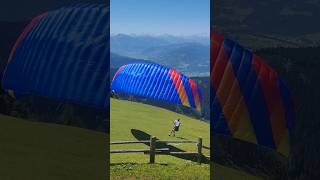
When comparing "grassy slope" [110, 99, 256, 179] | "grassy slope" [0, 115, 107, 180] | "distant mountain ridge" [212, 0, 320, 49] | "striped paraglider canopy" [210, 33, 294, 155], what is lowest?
"grassy slope" [110, 99, 256, 179]

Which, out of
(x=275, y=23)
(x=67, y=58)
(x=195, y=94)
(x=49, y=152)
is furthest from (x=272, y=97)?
(x=195, y=94)

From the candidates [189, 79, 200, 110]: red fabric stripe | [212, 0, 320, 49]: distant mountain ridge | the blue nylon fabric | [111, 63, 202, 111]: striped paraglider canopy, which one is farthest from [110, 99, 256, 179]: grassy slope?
the blue nylon fabric

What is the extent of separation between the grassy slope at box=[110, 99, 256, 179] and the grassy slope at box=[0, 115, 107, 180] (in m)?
2.58

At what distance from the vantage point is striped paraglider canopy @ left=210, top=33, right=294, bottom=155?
9109 millimetres

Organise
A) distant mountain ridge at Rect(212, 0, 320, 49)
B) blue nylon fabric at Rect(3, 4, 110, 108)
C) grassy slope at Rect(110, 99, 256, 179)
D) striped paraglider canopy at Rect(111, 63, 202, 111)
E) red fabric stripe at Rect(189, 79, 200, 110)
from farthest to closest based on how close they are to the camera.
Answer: red fabric stripe at Rect(189, 79, 200, 110) → striped paraglider canopy at Rect(111, 63, 202, 111) → grassy slope at Rect(110, 99, 256, 179) → distant mountain ridge at Rect(212, 0, 320, 49) → blue nylon fabric at Rect(3, 4, 110, 108)

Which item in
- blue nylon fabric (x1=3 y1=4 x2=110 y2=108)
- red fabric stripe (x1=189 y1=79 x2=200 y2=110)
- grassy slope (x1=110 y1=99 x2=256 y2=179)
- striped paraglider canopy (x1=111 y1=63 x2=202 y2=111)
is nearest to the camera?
blue nylon fabric (x1=3 y1=4 x2=110 y2=108)

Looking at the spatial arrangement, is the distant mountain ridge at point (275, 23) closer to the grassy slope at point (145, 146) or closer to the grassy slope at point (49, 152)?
the grassy slope at point (145, 146)

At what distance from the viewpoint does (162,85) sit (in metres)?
26.3

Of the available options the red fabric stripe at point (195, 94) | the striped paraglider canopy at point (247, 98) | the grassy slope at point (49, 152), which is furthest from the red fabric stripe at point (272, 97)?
the red fabric stripe at point (195, 94)

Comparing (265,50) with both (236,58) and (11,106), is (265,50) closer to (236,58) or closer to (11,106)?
(236,58)

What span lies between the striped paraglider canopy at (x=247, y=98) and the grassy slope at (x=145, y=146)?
87cm

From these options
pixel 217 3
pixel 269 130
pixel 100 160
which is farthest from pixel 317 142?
pixel 100 160

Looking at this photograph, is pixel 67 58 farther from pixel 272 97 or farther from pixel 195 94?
pixel 195 94

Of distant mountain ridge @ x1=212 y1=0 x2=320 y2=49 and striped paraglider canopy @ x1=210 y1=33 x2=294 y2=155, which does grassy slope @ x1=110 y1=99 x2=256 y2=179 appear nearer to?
striped paraglider canopy @ x1=210 y1=33 x2=294 y2=155
